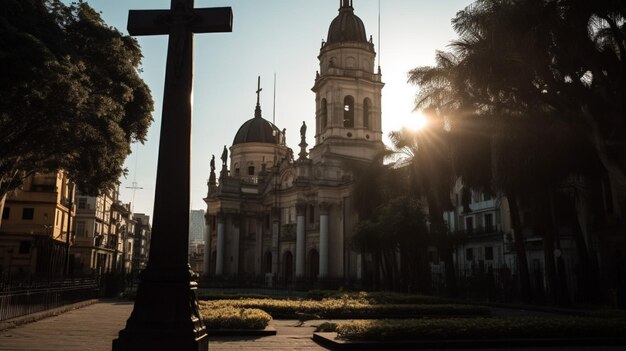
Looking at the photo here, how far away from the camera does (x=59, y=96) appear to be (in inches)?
653

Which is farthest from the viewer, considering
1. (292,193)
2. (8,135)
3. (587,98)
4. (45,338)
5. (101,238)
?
(101,238)

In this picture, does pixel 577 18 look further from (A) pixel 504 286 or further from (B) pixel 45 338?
(B) pixel 45 338

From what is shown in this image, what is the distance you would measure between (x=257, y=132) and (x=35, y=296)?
5430 cm

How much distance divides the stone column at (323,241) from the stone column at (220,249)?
51.0ft

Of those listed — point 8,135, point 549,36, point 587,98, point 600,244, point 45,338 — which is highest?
point 549,36

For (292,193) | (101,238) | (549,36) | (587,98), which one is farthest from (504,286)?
(101,238)

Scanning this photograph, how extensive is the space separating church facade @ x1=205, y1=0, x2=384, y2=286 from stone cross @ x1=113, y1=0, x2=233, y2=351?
36.3 m

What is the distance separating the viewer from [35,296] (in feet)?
61.0

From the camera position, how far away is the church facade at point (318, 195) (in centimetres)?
5078

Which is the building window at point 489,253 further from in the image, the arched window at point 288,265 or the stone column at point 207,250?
the stone column at point 207,250

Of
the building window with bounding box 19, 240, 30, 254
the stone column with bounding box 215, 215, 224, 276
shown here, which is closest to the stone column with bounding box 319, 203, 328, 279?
the stone column with bounding box 215, 215, 224, 276

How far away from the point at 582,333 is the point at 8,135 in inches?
724

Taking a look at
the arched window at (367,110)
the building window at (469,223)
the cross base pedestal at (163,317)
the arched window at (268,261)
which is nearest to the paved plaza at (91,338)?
the cross base pedestal at (163,317)

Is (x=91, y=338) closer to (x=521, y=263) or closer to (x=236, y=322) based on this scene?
(x=236, y=322)
